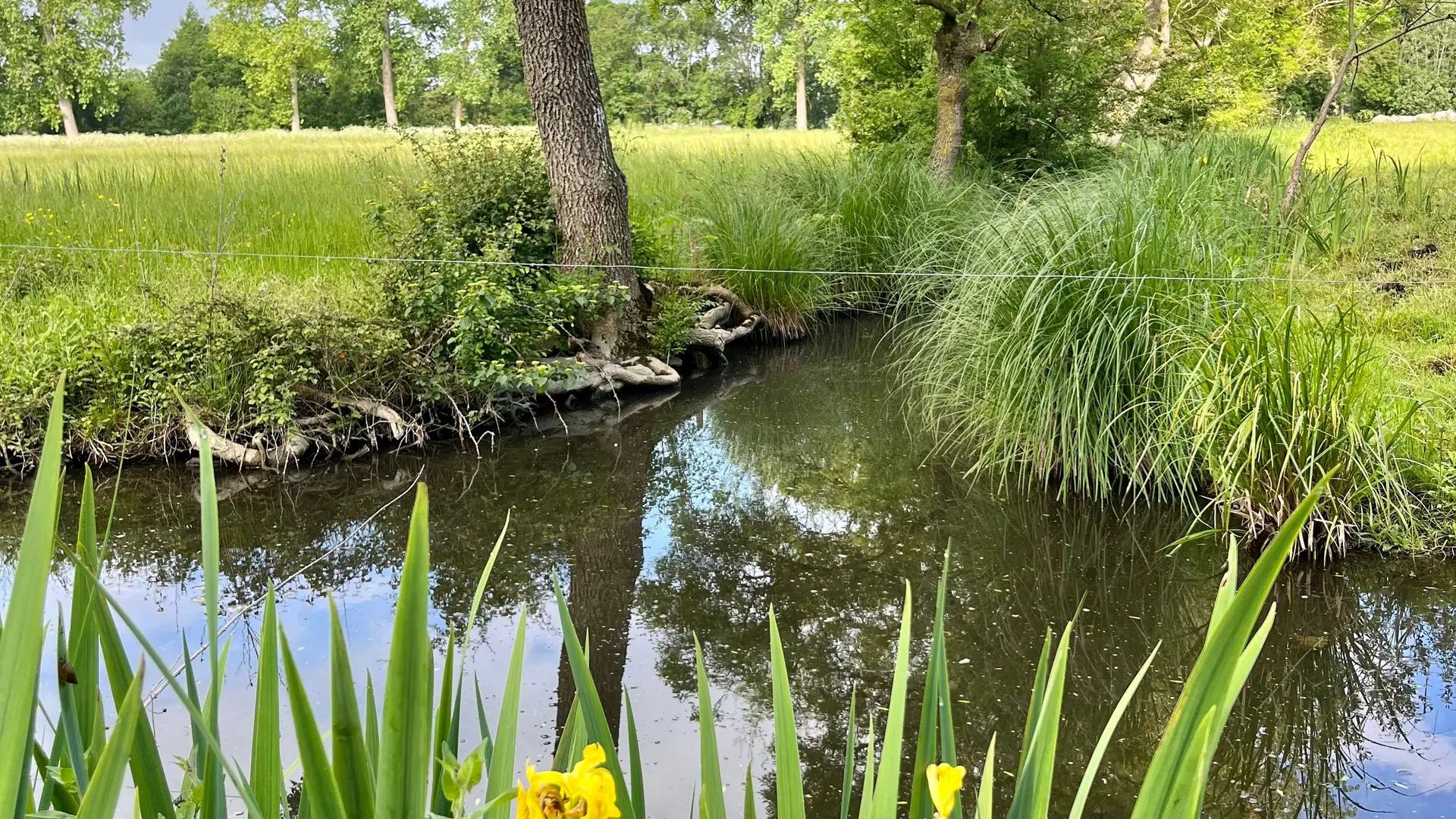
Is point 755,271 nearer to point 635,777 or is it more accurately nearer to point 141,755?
point 635,777

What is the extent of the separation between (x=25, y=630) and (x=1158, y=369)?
391cm

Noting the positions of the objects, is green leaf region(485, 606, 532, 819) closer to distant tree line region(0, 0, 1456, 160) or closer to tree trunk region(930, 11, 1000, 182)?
distant tree line region(0, 0, 1456, 160)

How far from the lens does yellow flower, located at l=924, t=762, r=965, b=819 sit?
0.65 m

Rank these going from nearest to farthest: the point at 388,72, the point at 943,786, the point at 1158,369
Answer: the point at 943,786
the point at 1158,369
the point at 388,72

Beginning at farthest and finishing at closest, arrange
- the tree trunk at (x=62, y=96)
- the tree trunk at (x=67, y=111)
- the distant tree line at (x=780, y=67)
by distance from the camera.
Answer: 1. the tree trunk at (x=67, y=111)
2. the tree trunk at (x=62, y=96)
3. the distant tree line at (x=780, y=67)

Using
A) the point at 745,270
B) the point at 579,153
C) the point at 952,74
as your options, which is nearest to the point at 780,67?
the point at 952,74

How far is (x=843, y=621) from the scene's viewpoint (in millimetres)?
3248

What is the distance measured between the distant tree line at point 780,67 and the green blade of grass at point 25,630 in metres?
7.15

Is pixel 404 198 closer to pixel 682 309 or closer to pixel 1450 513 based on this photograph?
pixel 682 309

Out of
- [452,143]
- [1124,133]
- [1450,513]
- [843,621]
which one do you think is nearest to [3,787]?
[843,621]

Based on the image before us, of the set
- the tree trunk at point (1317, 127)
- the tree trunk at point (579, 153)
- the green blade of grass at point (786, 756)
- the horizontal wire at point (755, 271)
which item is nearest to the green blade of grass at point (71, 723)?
the green blade of grass at point (786, 756)

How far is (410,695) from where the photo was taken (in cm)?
57

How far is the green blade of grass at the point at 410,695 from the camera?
1.75 feet

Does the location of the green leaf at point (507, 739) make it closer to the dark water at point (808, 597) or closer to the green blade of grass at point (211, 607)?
the green blade of grass at point (211, 607)
